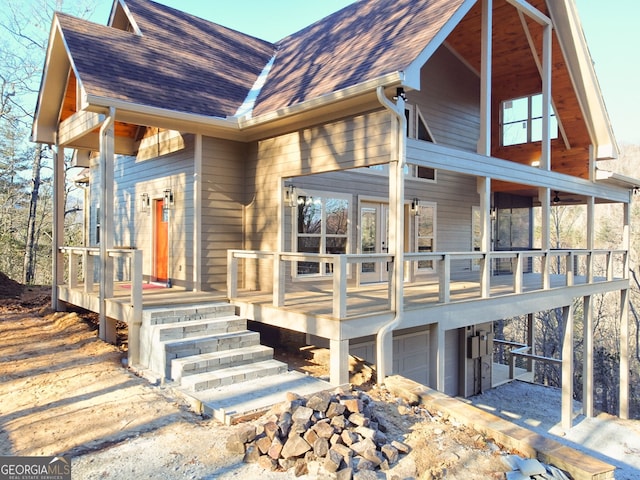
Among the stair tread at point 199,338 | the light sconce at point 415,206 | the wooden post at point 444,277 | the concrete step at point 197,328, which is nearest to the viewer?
the stair tread at point 199,338

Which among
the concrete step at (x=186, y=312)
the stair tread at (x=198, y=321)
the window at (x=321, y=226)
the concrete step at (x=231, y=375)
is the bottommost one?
the concrete step at (x=231, y=375)

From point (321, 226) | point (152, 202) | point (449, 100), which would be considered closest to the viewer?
point (321, 226)

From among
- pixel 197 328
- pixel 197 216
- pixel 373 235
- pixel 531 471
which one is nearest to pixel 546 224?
pixel 373 235

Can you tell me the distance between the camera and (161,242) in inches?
381

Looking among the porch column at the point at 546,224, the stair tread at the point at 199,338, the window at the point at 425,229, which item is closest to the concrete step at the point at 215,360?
the stair tread at the point at 199,338

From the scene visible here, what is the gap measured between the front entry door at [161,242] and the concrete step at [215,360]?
377 centimetres

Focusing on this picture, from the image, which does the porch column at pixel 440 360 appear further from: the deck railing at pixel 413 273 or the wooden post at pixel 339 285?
the wooden post at pixel 339 285

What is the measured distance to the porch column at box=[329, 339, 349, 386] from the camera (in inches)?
229

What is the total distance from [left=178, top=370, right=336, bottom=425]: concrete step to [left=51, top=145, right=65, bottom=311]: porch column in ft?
19.3

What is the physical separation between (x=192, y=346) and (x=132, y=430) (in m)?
1.68

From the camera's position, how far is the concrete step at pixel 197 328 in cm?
620

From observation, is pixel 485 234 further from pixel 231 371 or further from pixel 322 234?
pixel 231 371

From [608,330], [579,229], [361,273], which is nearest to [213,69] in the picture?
[361,273]

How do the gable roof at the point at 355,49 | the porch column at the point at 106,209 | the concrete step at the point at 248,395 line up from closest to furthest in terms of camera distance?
the concrete step at the point at 248,395 < the gable roof at the point at 355,49 < the porch column at the point at 106,209
